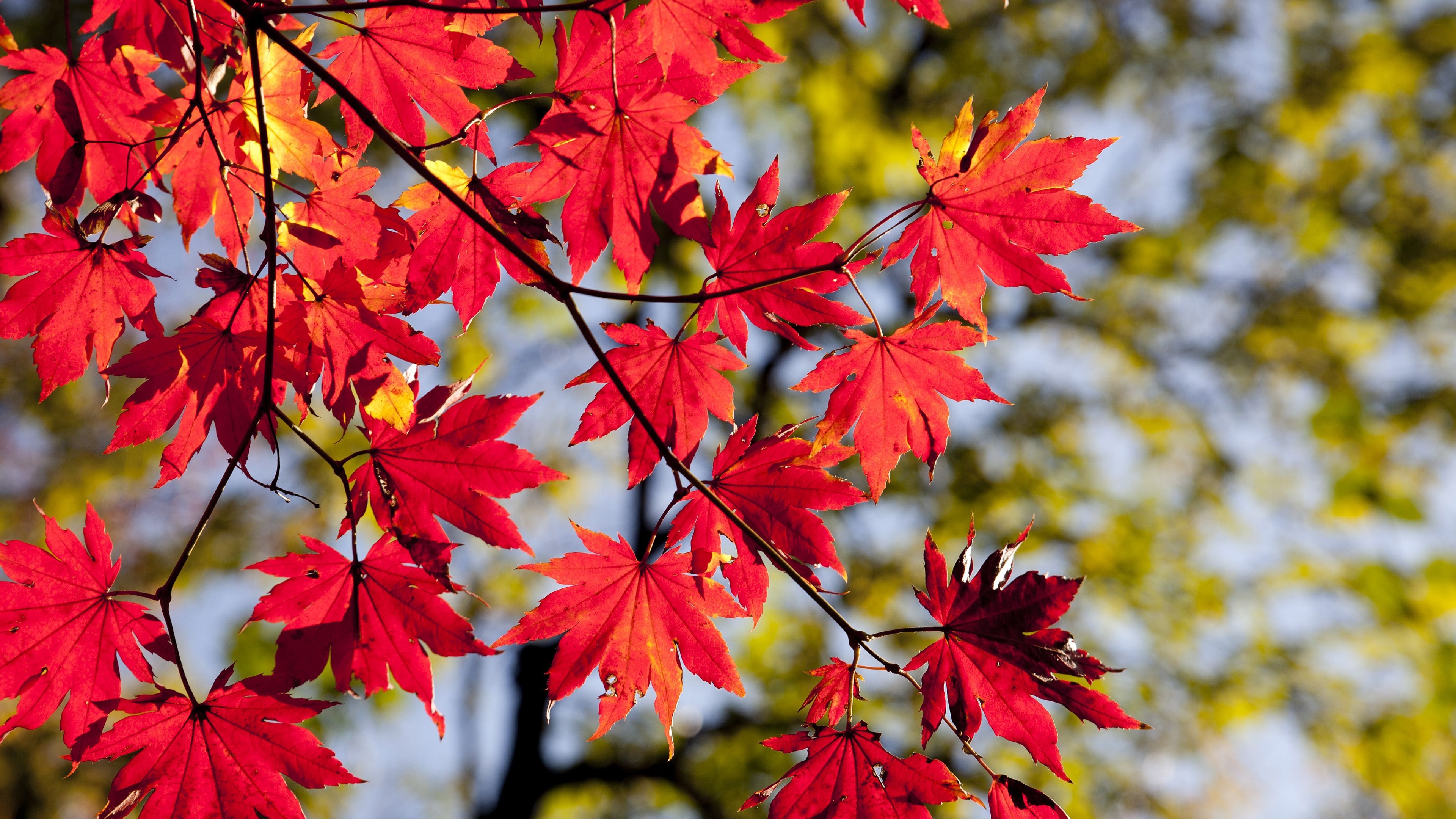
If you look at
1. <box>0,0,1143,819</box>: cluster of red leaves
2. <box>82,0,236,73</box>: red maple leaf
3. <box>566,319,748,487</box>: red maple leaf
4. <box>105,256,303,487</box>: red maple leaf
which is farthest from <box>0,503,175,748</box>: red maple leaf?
<box>82,0,236,73</box>: red maple leaf

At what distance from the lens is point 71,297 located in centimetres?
134

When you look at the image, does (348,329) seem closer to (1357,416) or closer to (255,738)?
(255,738)

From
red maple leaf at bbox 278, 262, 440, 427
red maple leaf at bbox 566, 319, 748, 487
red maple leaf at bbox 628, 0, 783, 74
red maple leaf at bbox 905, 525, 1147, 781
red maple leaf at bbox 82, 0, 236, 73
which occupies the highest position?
red maple leaf at bbox 628, 0, 783, 74

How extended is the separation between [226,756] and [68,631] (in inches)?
12.6

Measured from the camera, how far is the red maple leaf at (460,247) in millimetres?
1211

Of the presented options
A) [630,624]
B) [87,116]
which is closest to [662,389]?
[630,624]

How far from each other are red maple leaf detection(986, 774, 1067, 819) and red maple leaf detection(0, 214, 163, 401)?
1448 millimetres

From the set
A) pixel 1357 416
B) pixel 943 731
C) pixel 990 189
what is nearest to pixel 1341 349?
pixel 1357 416

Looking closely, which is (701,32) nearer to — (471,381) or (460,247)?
(460,247)

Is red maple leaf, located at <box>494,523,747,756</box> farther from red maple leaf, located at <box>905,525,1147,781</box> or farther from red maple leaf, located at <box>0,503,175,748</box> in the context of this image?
red maple leaf, located at <box>0,503,175,748</box>

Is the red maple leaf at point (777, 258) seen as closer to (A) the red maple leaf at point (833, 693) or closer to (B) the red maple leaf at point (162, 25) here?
(A) the red maple leaf at point (833, 693)

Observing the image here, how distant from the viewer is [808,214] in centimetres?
124

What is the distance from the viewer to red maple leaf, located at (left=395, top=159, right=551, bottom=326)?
1211 millimetres

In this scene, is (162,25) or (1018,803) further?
(162,25)
